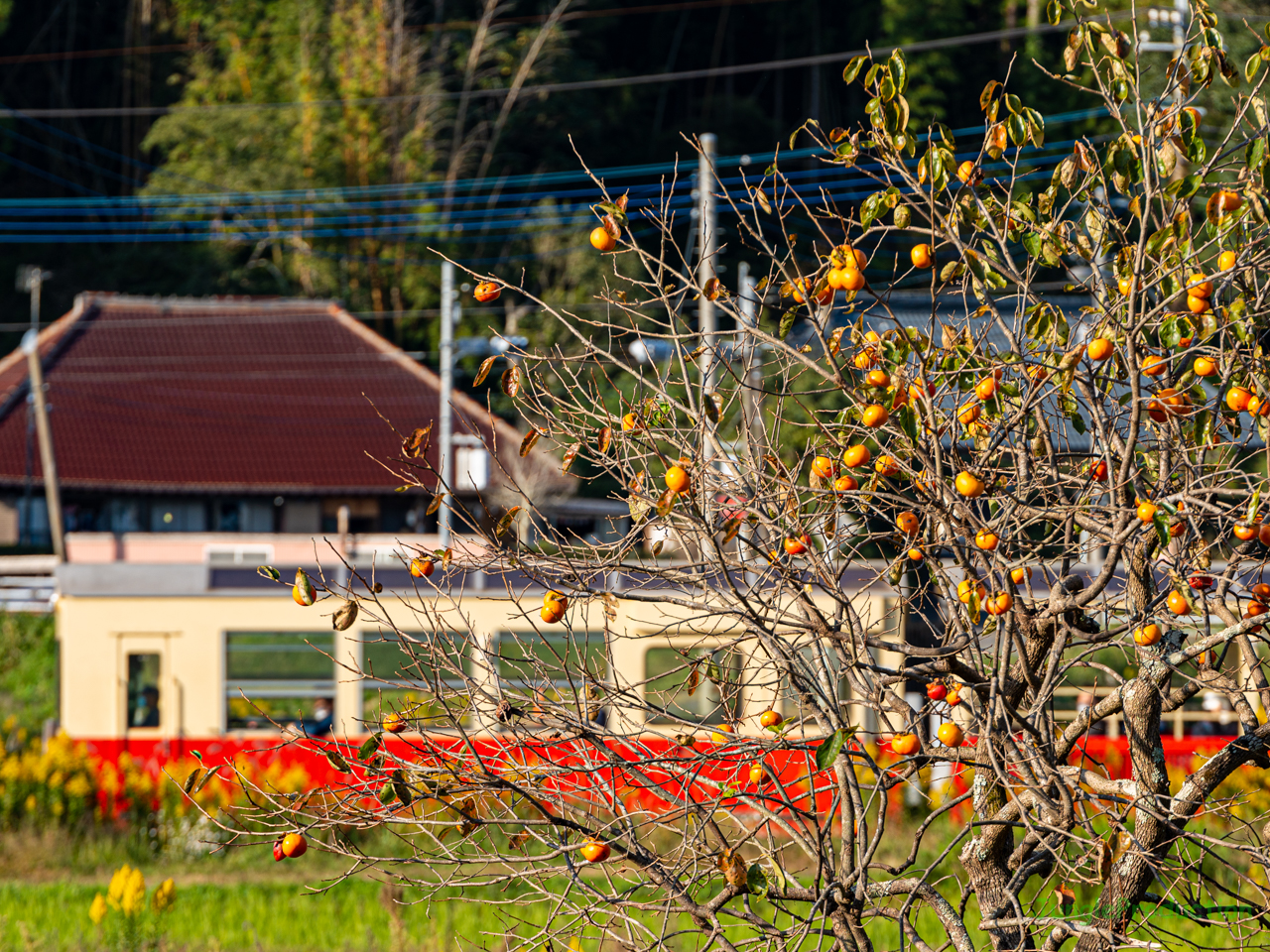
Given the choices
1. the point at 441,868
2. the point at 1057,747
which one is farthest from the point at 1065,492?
the point at 441,868

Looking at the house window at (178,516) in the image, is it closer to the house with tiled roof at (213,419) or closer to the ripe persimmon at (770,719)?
the house with tiled roof at (213,419)

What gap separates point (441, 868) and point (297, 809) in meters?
5.89

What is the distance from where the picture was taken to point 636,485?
3074mm

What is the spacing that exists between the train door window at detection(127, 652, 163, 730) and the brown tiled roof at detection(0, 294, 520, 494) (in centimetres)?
1438

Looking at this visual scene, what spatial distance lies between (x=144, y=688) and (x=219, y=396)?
57.5 feet

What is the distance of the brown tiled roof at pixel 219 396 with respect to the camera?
1018 inches

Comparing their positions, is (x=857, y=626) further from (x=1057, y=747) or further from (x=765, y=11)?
(x=765, y=11)

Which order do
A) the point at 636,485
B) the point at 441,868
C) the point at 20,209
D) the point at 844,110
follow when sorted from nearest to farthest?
the point at 636,485, the point at 441,868, the point at 20,209, the point at 844,110

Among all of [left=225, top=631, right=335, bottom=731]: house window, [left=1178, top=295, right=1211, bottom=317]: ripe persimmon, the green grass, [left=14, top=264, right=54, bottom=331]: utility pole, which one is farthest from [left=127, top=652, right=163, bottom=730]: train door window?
[left=14, top=264, right=54, bottom=331]: utility pole

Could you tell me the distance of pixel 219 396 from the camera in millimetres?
27766

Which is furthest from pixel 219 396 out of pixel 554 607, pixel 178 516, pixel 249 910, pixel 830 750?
pixel 830 750

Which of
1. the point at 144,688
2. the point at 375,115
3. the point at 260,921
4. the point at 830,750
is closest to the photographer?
the point at 830,750

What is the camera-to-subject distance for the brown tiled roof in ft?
84.8

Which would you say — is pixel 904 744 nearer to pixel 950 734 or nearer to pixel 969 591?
pixel 950 734
